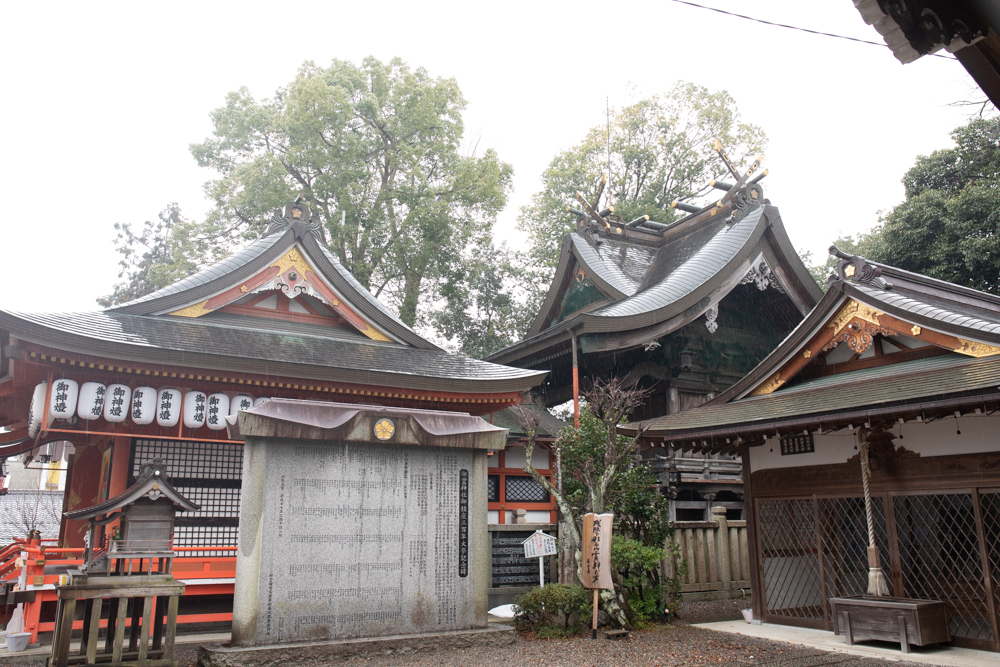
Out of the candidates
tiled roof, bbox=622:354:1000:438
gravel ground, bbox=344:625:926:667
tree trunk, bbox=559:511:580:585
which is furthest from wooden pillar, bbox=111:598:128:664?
Result: tiled roof, bbox=622:354:1000:438

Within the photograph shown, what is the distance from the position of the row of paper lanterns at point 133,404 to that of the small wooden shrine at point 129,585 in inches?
103

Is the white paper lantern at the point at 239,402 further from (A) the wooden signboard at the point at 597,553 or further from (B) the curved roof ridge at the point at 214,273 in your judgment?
(A) the wooden signboard at the point at 597,553

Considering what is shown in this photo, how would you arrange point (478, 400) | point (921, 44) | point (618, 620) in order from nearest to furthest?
1. point (921, 44)
2. point (618, 620)
3. point (478, 400)

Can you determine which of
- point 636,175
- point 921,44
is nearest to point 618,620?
point 921,44

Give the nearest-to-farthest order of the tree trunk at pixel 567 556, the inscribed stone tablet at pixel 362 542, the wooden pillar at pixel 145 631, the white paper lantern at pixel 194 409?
the wooden pillar at pixel 145 631
the inscribed stone tablet at pixel 362 542
the tree trunk at pixel 567 556
the white paper lantern at pixel 194 409

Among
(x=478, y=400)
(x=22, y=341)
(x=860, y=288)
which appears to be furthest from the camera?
(x=478, y=400)

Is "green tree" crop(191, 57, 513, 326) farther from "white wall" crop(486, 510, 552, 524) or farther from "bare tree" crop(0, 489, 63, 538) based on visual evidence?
"bare tree" crop(0, 489, 63, 538)

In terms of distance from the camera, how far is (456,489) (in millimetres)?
8750

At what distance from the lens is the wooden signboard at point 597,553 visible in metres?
8.37

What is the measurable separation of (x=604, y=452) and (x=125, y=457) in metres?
7.28

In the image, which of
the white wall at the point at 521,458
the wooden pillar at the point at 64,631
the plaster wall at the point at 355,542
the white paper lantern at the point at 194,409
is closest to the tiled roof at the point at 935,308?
the plaster wall at the point at 355,542

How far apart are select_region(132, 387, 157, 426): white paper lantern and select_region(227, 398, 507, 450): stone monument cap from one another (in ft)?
10.9

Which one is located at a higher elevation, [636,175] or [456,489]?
[636,175]

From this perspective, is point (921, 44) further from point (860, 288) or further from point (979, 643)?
point (979, 643)
